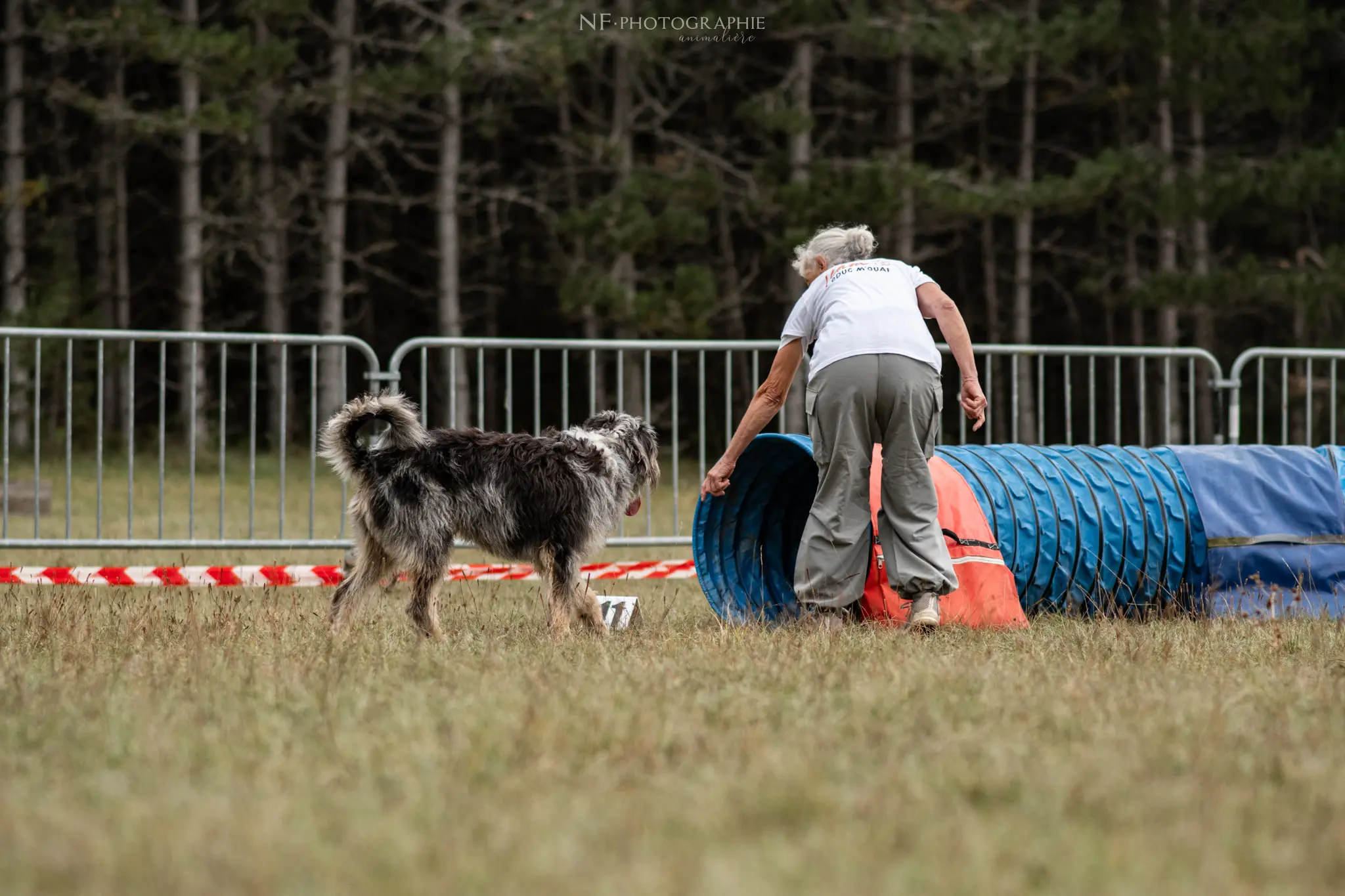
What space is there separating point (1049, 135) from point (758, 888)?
27.3m

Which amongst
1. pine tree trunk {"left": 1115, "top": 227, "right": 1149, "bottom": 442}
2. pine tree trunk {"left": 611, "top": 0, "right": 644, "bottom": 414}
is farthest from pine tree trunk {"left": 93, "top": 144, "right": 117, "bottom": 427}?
pine tree trunk {"left": 1115, "top": 227, "right": 1149, "bottom": 442}

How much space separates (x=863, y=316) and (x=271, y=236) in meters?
18.1

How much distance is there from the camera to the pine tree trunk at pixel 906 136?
67.4 feet

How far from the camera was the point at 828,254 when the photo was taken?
20.8ft

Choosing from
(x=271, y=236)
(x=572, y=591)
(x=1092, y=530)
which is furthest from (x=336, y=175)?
(x=1092, y=530)

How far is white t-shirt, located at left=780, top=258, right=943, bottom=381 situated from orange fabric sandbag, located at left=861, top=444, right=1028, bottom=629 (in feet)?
1.93

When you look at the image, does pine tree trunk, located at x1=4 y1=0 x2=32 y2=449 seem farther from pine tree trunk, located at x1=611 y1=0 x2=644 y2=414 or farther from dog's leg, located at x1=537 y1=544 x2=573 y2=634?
dog's leg, located at x1=537 y1=544 x2=573 y2=634

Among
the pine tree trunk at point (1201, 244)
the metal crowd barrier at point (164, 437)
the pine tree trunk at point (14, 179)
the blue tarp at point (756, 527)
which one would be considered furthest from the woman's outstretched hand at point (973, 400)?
the pine tree trunk at point (14, 179)

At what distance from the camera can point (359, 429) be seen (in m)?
5.82

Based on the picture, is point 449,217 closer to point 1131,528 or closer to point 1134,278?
point 1134,278

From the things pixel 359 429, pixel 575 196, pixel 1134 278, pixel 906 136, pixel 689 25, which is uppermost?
pixel 689 25

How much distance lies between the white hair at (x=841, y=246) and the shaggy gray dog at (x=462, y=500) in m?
1.27

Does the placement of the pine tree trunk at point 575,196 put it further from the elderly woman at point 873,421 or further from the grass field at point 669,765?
the grass field at point 669,765

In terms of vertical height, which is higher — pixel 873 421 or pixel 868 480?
pixel 873 421
